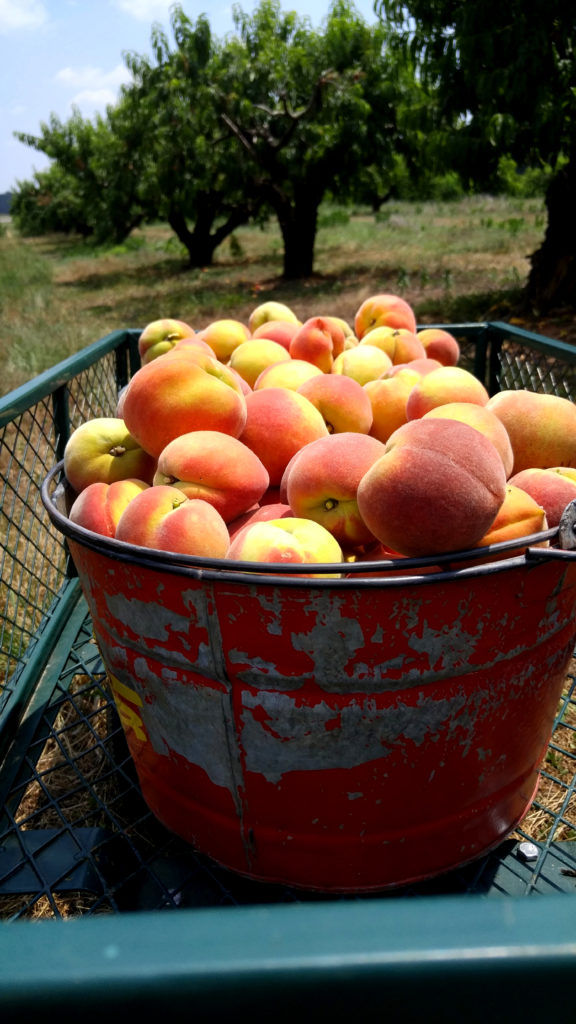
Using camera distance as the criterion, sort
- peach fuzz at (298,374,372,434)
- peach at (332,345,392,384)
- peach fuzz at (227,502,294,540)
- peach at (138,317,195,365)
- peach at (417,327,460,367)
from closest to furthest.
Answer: peach fuzz at (227,502,294,540), peach fuzz at (298,374,372,434), peach at (332,345,392,384), peach at (138,317,195,365), peach at (417,327,460,367)

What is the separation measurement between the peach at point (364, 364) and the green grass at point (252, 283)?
14.1 feet

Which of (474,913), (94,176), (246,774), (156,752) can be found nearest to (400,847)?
(246,774)

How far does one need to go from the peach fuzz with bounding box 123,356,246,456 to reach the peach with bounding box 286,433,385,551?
215mm

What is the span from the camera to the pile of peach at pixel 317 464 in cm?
112

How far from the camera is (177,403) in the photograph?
1.46m

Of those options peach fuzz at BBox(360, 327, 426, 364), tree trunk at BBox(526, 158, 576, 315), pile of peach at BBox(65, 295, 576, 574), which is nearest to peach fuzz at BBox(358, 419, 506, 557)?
pile of peach at BBox(65, 295, 576, 574)

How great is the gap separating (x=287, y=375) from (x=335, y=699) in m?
0.93

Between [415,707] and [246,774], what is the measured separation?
343 millimetres

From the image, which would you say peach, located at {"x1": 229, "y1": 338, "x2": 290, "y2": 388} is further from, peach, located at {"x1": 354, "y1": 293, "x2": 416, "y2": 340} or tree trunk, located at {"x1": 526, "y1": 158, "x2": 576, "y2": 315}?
tree trunk, located at {"x1": 526, "y1": 158, "x2": 576, "y2": 315}

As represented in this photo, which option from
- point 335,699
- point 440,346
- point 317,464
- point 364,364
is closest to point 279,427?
point 317,464

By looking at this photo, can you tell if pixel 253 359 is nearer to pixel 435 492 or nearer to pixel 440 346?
pixel 440 346

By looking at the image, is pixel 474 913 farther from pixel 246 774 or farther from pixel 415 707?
pixel 246 774

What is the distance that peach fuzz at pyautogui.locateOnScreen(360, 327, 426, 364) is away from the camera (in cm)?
214

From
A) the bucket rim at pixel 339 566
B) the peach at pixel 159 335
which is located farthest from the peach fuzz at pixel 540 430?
the peach at pixel 159 335
